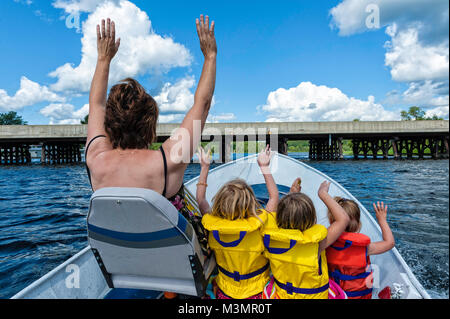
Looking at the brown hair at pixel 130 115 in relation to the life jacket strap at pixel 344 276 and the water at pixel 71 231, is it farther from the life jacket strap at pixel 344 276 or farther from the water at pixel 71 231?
the life jacket strap at pixel 344 276

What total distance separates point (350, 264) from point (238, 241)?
2.79ft

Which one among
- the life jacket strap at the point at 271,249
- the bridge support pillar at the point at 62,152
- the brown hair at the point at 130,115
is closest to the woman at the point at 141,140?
the brown hair at the point at 130,115

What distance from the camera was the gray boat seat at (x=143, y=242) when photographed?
42.1 inches

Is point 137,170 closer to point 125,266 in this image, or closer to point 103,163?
point 103,163

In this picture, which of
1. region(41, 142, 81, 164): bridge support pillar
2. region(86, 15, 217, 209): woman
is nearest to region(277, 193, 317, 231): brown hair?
region(86, 15, 217, 209): woman

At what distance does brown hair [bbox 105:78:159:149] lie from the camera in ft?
3.88

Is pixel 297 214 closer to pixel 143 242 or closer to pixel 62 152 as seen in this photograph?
pixel 143 242

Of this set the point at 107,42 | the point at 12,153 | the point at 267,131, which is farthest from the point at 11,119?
the point at 107,42

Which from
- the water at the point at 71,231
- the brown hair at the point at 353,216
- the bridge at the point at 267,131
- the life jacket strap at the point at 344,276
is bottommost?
the water at the point at 71,231

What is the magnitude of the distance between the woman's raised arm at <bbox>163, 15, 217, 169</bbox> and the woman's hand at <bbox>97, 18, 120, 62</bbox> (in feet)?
1.86

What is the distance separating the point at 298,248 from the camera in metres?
1.52

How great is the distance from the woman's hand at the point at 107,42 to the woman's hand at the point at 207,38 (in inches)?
22.6
